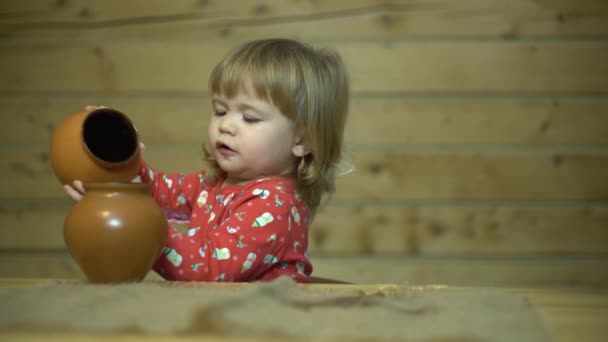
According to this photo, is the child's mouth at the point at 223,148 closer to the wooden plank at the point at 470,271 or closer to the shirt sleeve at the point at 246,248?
the shirt sleeve at the point at 246,248

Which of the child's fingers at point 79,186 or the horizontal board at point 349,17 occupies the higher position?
the horizontal board at point 349,17

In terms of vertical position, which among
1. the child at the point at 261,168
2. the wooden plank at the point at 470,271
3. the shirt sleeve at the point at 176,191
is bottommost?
the wooden plank at the point at 470,271

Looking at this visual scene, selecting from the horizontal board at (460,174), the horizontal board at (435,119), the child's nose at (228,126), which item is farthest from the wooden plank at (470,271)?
the child's nose at (228,126)

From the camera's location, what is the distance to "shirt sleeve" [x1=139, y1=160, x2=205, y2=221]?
4.85 feet

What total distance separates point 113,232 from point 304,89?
0.58 meters

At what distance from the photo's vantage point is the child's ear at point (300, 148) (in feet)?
4.46

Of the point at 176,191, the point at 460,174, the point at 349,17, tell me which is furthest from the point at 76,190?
the point at 460,174

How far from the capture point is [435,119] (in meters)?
2.29

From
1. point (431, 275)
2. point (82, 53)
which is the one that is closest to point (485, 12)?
point (431, 275)

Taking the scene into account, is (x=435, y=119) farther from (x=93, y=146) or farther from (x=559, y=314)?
(x=559, y=314)

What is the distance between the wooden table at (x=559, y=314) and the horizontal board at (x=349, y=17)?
4.91 ft

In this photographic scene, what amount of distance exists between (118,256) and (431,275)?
1637mm

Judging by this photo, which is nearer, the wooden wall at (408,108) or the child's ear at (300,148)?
the child's ear at (300,148)

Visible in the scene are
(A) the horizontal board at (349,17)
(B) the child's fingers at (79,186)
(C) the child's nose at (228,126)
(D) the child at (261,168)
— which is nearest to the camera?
(B) the child's fingers at (79,186)
